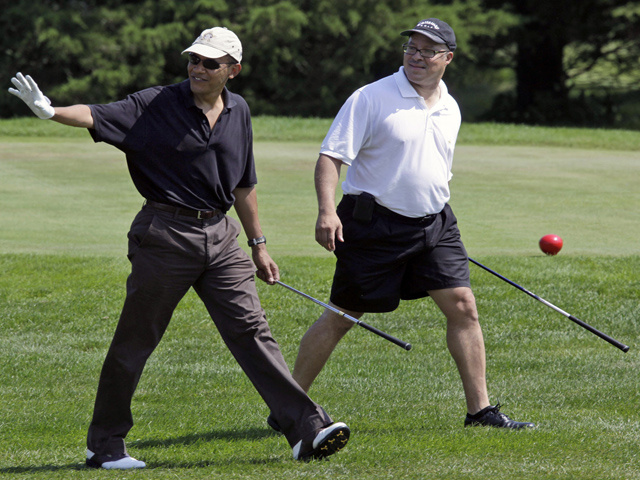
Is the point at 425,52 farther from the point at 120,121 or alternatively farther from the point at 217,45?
the point at 120,121

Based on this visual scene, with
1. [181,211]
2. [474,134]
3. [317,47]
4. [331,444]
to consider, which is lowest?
[474,134]

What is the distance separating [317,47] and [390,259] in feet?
73.9

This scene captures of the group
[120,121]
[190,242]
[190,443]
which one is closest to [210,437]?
[190,443]

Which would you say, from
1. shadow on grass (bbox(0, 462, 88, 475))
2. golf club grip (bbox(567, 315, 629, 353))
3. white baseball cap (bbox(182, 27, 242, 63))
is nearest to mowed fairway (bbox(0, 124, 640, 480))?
shadow on grass (bbox(0, 462, 88, 475))

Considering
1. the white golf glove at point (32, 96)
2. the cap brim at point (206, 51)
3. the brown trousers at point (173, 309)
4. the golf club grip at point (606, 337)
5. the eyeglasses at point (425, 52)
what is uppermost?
the cap brim at point (206, 51)

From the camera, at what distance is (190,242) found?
396 cm

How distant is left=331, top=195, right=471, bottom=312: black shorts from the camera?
4.58m

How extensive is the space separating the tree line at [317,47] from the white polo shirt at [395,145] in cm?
2028

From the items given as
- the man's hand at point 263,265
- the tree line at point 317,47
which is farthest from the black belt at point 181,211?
the tree line at point 317,47

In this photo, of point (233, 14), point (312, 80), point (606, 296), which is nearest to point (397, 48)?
point (312, 80)

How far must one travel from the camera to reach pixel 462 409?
5.02 metres

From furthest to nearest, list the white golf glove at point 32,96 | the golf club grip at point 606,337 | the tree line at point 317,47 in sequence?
the tree line at point 317,47
the golf club grip at point 606,337
the white golf glove at point 32,96

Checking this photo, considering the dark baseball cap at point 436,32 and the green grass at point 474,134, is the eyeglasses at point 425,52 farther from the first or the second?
the green grass at point 474,134

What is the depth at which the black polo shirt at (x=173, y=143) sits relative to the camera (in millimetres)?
3875
